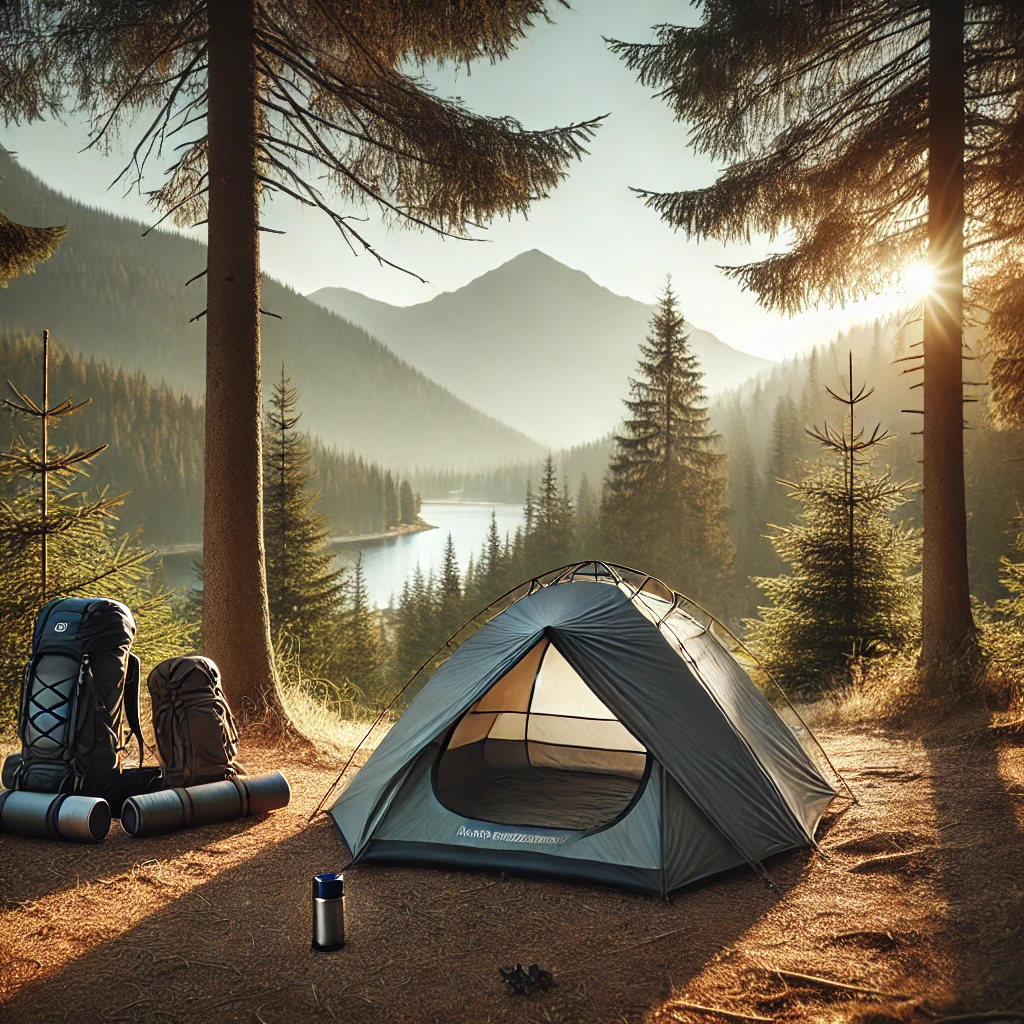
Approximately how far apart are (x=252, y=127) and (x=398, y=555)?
97507 millimetres

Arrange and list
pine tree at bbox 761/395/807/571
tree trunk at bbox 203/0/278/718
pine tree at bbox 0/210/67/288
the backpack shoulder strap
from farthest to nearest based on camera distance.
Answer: pine tree at bbox 761/395/807/571 < pine tree at bbox 0/210/67/288 < tree trunk at bbox 203/0/278/718 < the backpack shoulder strap

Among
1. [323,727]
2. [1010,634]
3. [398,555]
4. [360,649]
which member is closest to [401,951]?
[323,727]

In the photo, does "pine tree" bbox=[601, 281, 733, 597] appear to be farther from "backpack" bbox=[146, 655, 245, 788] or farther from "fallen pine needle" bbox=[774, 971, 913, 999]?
"fallen pine needle" bbox=[774, 971, 913, 999]

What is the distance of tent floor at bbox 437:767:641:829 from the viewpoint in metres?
4.86

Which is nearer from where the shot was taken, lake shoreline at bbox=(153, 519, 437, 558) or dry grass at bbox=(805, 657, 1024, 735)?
dry grass at bbox=(805, 657, 1024, 735)

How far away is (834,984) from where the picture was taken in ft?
9.83

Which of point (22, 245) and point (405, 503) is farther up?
point (405, 503)

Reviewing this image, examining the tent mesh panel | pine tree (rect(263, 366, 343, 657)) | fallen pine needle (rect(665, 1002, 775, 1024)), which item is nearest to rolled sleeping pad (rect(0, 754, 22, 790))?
the tent mesh panel

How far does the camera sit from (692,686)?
4.56 metres

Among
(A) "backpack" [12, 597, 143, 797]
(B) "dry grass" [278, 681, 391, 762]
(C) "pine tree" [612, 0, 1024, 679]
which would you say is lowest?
(B) "dry grass" [278, 681, 391, 762]

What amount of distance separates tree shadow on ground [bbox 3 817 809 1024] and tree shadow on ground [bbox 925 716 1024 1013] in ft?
2.50

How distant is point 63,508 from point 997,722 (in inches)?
362

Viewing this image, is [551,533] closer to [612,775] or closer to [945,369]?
[945,369]

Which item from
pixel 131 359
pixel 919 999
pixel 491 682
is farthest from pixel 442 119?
pixel 131 359
